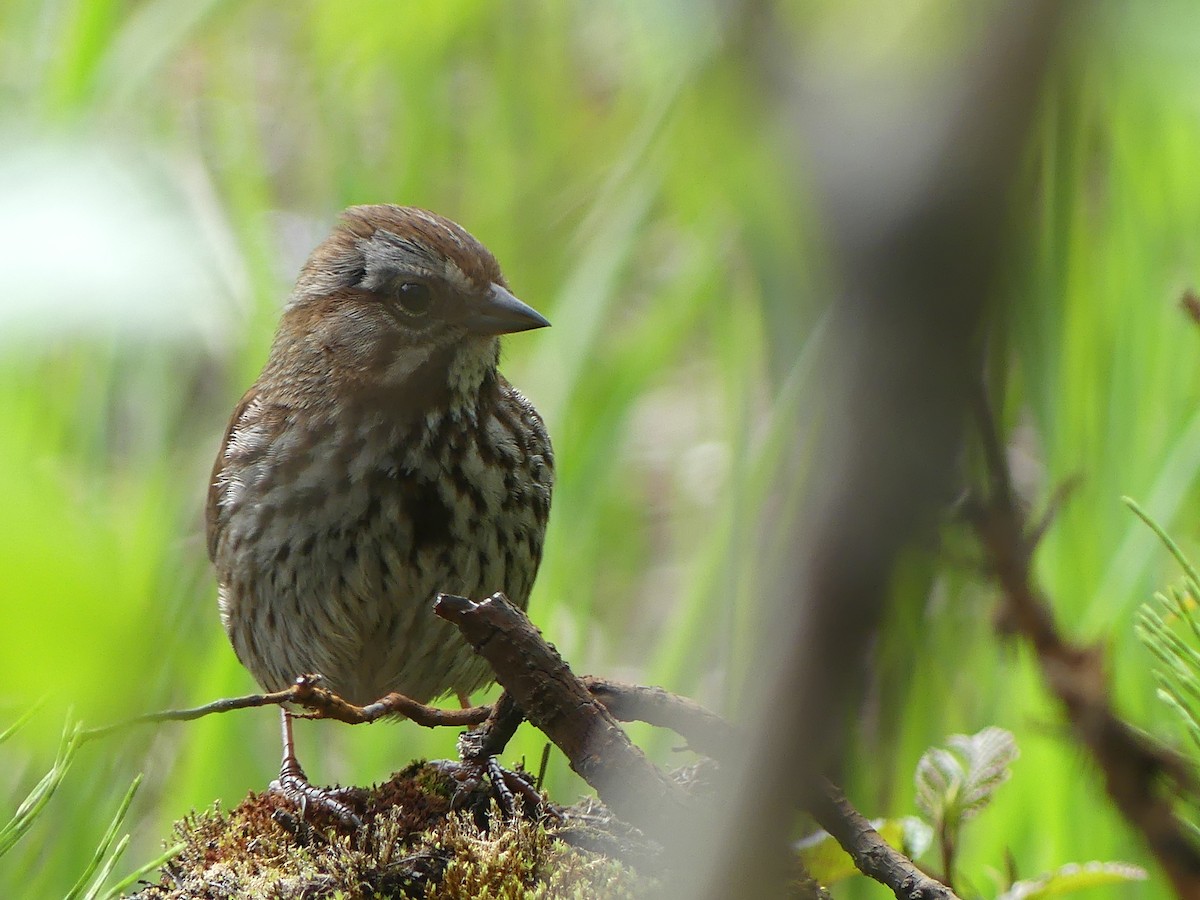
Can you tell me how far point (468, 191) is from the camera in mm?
3850

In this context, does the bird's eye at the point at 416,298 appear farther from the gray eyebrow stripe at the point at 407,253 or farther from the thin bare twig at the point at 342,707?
the thin bare twig at the point at 342,707

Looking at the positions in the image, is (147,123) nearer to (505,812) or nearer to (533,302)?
(533,302)

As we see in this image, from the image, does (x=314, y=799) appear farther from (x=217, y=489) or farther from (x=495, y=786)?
(x=217, y=489)

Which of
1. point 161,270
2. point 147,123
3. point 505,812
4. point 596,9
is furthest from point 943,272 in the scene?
point 147,123

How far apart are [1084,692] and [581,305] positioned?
259cm

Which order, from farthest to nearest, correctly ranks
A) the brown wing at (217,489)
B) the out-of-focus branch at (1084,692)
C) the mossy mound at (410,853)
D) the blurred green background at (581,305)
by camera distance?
the brown wing at (217,489) → the blurred green background at (581,305) → the mossy mound at (410,853) → the out-of-focus branch at (1084,692)

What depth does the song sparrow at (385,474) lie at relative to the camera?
98.2 inches

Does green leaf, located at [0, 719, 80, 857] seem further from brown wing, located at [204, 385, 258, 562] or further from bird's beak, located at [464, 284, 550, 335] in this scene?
brown wing, located at [204, 385, 258, 562]

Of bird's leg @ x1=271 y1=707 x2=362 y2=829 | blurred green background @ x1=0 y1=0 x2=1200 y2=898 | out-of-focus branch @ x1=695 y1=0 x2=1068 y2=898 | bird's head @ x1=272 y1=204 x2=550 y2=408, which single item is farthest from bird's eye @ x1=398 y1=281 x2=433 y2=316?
out-of-focus branch @ x1=695 y1=0 x2=1068 y2=898

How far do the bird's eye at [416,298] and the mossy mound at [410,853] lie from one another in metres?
1.14

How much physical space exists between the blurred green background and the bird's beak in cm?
32

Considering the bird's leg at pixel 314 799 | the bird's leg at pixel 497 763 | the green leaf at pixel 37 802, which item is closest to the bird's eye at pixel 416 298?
the bird's leg at pixel 314 799

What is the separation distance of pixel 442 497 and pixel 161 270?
4.82 feet

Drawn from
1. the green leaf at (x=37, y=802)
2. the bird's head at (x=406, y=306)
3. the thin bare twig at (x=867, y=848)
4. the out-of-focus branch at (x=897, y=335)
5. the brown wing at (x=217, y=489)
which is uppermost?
the bird's head at (x=406, y=306)
